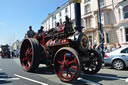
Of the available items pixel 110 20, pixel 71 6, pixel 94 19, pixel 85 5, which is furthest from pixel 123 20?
pixel 71 6

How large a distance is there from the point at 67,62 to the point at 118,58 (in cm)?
441

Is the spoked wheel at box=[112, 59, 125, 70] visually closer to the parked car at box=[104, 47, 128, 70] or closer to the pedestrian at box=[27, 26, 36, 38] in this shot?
the parked car at box=[104, 47, 128, 70]

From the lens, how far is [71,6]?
34375 mm

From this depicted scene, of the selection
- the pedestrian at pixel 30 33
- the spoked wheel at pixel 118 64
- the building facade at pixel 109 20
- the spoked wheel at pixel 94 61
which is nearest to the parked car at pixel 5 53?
the building facade at pixel 109 20

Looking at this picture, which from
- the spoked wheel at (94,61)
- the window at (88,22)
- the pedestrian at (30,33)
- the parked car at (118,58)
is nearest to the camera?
the spoked wheel at (94,61)

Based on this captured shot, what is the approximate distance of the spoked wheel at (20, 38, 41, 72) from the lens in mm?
6907

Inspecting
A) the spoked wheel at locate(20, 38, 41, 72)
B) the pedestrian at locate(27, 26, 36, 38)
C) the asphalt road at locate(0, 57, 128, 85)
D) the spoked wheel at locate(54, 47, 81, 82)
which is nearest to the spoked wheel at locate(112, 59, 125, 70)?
the asphalt road at locate(0, 57, 128, 85)

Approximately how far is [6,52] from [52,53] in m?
22.4

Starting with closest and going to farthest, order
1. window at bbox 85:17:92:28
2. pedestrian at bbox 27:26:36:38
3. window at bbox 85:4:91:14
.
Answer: pedestrian at bbox 27:26:36:38 → window at bbox 85:17:92:28 → window at bbox 85:4:91:14

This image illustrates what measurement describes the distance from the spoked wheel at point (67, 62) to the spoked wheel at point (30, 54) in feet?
5.54

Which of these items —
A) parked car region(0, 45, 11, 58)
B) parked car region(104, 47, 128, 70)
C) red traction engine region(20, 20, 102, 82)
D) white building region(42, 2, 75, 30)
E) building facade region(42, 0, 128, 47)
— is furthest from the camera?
white building region(42, 2, 75, 30)

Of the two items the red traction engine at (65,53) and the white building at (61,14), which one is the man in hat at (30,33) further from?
the white building at (61,14)

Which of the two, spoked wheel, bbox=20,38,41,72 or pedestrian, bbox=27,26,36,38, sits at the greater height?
pedestrian, bbox=27,26,36,38

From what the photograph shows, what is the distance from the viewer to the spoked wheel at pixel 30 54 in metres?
6.91
